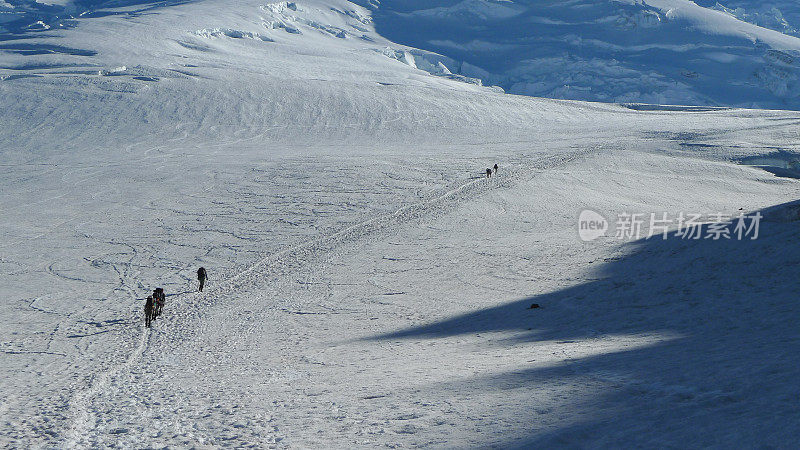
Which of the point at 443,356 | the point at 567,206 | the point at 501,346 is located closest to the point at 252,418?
the point at 443,356

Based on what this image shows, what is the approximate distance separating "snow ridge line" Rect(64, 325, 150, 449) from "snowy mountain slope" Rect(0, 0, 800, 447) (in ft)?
0.23

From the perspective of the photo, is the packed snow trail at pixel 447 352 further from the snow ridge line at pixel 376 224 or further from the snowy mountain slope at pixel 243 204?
the snow ridge line at pixel 376 224

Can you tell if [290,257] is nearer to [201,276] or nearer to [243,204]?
[201,276]

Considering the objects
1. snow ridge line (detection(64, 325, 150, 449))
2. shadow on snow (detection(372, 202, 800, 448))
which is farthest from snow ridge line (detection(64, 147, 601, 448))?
shadow on snow (detection(372, 202, 800, 448))

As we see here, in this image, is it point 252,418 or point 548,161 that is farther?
point 548,161

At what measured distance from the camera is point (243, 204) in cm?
4416

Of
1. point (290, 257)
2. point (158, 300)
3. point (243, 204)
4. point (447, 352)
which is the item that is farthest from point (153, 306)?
point (243, 204)

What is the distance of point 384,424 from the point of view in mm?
11359

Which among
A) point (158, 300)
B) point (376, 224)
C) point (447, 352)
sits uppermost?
point (447, 352)

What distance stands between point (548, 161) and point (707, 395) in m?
50.8

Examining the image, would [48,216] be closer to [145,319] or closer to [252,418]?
[145,319]

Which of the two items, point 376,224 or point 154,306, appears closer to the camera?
point 154,306

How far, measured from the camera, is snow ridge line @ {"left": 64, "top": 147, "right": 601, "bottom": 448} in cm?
1429

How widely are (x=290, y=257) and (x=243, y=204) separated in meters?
13.2
